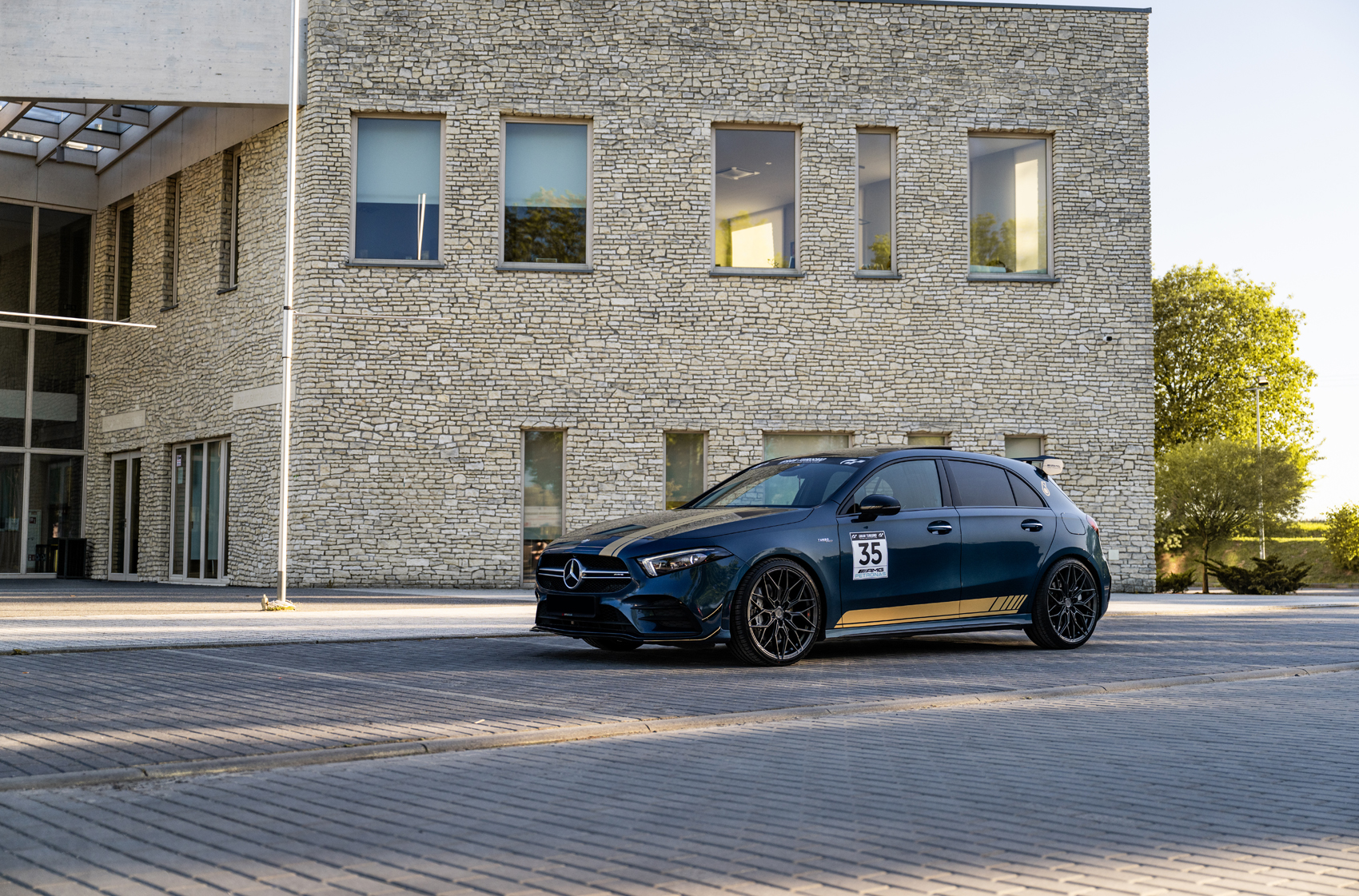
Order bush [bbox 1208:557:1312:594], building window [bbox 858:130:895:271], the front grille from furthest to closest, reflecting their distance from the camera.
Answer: bush [bbox 1208:557:1312:594] < building window [bbox 858:130:895:271] < the front grille

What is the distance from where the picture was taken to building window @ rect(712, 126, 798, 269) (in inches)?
869

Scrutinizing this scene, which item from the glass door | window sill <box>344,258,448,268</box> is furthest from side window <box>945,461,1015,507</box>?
the glass door

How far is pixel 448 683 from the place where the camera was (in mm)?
8672

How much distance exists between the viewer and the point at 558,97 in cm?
2166

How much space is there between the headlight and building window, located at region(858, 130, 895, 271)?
1388 cm

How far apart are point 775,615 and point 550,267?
12.8 metres

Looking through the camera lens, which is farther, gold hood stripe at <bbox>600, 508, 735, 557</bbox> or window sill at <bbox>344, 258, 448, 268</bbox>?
window sill at <bbox>344, 258, 448, 268</bbox>

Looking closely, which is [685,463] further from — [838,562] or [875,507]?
[838,562]

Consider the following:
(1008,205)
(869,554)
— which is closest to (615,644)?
(869,554)

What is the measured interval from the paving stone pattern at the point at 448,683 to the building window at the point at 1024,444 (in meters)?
9.76

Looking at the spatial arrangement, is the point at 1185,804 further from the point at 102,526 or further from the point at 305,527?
the point at 102,526

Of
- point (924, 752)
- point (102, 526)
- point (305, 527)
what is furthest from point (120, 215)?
point (924, 752)

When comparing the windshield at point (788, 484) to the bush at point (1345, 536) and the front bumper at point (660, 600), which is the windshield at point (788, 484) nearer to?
the front bumper at point (660, 600)

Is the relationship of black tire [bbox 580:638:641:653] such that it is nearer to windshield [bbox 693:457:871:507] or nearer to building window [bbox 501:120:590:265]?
windshield [bbox 693:457:871:507]
